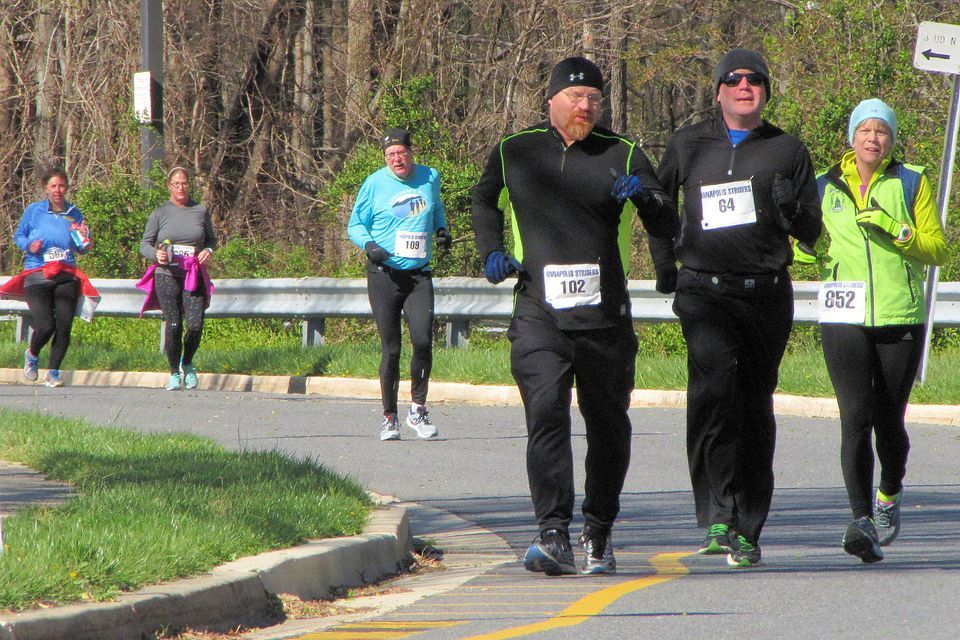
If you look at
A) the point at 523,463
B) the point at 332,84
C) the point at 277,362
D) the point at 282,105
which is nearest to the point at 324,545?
the point at 523,463

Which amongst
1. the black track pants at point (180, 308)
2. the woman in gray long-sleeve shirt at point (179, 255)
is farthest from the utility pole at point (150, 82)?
the black track pants at point (180, 308)

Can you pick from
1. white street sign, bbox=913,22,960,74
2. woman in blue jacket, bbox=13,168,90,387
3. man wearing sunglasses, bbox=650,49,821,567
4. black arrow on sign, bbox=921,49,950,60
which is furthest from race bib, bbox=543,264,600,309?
woman in blue jacket, bbox=13,168,90,387

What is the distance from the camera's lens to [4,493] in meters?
7.53

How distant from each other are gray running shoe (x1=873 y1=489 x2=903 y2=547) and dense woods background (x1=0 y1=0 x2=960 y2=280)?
12.1m

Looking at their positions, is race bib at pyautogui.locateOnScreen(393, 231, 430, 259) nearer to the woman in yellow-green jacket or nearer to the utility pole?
the woman in yellow-green jacket

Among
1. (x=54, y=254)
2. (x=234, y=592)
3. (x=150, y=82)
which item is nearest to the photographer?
(x=234, y=592)

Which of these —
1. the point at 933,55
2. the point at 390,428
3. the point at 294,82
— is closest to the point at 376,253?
the point at 390,428

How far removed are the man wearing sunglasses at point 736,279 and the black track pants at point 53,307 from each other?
32.4 ft

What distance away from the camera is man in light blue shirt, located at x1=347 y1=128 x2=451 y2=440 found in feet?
35.3

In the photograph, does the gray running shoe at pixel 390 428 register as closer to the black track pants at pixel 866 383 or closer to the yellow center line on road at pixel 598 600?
the yellow center line on road at pixel 598 600

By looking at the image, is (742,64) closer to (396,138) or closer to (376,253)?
(376,253)

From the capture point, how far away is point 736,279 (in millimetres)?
6348

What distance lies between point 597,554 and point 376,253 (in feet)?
15.2

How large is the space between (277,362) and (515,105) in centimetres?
866
